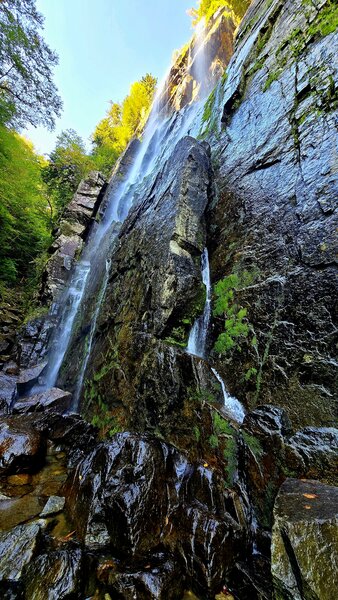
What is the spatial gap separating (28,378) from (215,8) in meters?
24.3

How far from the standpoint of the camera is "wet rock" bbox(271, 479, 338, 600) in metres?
1.74

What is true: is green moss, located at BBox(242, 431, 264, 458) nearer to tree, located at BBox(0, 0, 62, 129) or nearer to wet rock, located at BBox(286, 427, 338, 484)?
wet rock, located at BBox(286, 427, 338, 484)

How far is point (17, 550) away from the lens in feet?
9.26

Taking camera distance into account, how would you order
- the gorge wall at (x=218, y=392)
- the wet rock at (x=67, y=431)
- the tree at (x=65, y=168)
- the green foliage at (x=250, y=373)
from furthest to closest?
the tree at (x=65, y=168)
the wet rock at (x=67, y=431)
the green foliage at (x=250, y=373)
the gorge wall at (x=218, y=392)

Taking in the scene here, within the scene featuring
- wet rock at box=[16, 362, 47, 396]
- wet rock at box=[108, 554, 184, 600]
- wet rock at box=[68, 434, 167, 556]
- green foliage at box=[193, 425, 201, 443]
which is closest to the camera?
wet rock at box=[108, 554, 184, 600]

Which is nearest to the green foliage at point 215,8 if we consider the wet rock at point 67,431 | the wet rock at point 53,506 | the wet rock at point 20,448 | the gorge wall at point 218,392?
the gorge wall at point 218,392

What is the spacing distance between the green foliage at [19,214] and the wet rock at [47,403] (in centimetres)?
898

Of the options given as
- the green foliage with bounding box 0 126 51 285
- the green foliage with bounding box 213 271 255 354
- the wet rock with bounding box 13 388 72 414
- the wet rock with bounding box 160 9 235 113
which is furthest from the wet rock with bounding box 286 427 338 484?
the wet rock with bounding box 160 9 235 113

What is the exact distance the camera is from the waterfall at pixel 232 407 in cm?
413

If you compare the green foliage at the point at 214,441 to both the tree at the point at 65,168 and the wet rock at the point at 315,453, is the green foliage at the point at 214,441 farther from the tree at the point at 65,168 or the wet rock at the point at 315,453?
the tree at the point at 65,168

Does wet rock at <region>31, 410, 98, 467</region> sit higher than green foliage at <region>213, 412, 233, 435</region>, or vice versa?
green foliage at <region>213, 412, 233, 435</region>

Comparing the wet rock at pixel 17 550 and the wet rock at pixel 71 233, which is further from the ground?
the wet rock at pixel 71 233

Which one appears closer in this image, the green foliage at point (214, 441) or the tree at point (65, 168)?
the green foliage at point (214, 441)

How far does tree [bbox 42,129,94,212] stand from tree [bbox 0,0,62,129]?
22.1 feet
